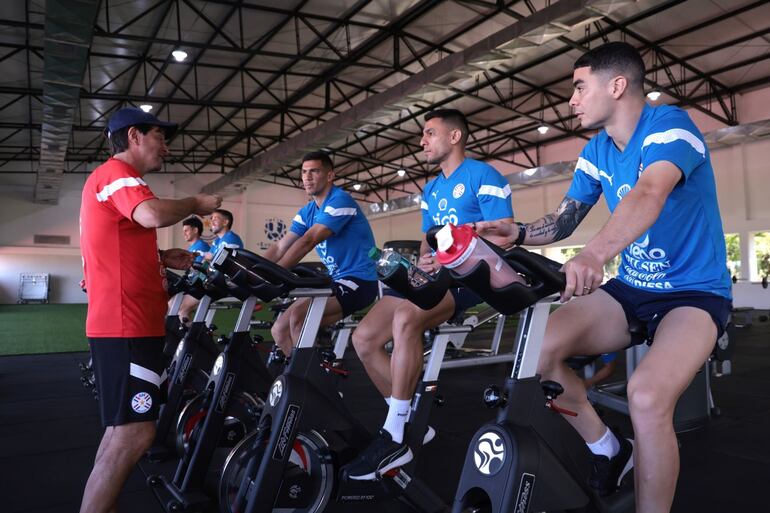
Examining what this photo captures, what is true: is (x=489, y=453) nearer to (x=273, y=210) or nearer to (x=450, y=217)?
(x=450, y=217)

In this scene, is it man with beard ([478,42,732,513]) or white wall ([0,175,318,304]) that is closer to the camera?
man with beard ([478,42,732,513])

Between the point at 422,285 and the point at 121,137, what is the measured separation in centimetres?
157

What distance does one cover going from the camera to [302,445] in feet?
7.25

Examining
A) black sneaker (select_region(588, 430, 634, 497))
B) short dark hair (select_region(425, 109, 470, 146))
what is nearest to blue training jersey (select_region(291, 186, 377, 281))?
short dark hair (select_region(425, 109, 470, 146))

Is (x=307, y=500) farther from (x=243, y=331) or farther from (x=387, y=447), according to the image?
(x=243, y=331)

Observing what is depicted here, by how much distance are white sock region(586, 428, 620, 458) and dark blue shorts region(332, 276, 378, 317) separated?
1.65 meters

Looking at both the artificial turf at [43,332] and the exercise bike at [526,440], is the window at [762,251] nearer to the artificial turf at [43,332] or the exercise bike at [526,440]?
the artificial turf at [43,332]

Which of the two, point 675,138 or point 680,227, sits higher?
point 675,138

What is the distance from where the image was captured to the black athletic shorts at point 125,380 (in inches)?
76.0

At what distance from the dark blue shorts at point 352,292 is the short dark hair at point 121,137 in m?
1.36

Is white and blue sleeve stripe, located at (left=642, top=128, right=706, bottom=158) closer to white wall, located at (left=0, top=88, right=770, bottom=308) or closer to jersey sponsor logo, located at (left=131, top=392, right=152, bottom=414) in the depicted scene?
jersey sponsor logo, located at (left=131, top=392, right=152, bottom=414)

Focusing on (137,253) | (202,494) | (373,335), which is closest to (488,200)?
(373,335)

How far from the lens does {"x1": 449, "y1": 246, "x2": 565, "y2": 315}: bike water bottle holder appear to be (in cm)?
110

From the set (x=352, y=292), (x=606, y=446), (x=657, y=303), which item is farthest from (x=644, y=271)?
(x=352, y=292)
